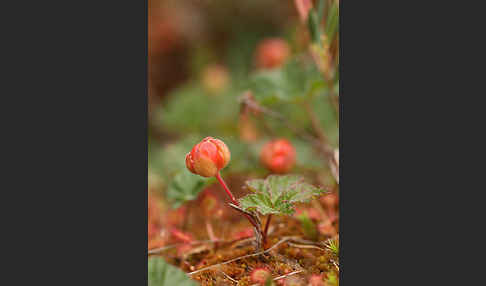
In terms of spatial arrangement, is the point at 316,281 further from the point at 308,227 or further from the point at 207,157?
the point at 207,157

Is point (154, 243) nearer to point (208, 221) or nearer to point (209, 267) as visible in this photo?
point (208, 221)

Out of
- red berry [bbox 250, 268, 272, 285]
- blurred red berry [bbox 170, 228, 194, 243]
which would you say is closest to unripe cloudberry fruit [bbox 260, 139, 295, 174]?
blurred red berry [bbox 170, 228, 194, 243]

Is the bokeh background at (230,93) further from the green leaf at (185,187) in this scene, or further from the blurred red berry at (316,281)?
the blurred red berry at (316,281)

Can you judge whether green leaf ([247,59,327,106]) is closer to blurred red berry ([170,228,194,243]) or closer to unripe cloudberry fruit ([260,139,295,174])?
unripe cloudberry fruit ([260,139,295,174])

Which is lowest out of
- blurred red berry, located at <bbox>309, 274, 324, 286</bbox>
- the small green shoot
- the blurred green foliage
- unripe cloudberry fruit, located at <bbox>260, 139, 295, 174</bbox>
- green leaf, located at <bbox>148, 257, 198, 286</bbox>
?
blurred red berry, located at <bbox>309, 274, 324, 286</bbox>

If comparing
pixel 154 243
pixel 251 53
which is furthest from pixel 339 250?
pixel 251 53
